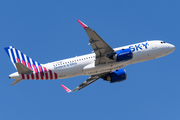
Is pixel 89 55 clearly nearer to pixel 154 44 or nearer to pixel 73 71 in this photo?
pixel 73 71

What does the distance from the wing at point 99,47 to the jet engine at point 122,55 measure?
80 centimetres

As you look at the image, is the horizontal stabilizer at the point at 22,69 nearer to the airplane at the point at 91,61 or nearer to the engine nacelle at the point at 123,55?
the airplane at the point at 91,61

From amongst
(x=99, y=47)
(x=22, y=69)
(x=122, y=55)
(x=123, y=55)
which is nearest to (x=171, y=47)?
(x=123, y=55)

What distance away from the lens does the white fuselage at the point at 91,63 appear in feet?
161

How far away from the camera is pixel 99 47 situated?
4616cm

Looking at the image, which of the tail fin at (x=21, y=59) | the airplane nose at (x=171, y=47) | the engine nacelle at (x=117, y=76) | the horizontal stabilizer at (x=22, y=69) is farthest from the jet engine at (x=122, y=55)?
the horizontal stabilizer at (x=22, y=69)

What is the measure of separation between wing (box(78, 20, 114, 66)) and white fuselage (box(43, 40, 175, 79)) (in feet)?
4.30

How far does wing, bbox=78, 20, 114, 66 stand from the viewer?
42.6m

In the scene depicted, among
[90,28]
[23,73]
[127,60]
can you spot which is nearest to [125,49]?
[127,60]

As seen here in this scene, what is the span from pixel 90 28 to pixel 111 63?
9.68 m

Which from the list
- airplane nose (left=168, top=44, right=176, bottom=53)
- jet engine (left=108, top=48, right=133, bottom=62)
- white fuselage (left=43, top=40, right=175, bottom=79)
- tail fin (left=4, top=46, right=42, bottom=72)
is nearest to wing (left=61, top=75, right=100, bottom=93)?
white fuselage (left=43, top=40, right=175, bottom=79)

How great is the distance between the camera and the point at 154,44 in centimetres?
5203

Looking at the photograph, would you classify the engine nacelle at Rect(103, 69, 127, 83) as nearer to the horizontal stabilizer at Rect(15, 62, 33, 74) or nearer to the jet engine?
the jet engine

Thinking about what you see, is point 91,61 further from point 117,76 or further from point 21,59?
point 21,59
